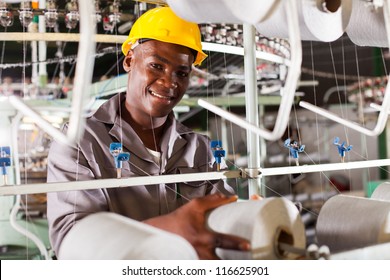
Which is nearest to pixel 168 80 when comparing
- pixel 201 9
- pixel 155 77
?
pixel 155 77

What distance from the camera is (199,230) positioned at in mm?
1064

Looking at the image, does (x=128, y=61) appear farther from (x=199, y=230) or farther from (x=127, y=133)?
(x=199, y=230)

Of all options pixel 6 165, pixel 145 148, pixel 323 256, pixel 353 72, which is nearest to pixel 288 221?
pixel 323 256

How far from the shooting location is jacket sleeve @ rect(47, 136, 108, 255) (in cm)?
134

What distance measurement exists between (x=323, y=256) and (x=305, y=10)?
1.78 ft

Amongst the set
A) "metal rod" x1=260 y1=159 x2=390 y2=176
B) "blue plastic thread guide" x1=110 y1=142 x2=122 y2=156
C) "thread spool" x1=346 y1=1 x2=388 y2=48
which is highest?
"thread spool" x1=346 y1=1 x2=388 y2=48

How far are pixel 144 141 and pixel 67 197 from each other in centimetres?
33

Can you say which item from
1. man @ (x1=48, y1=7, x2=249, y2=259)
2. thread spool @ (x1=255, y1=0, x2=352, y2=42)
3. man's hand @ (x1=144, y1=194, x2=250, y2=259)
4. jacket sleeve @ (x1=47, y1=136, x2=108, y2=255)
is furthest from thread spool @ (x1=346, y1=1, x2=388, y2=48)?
jacket sleeve @ (x1=47, y1=136, x2=108, y2=255)

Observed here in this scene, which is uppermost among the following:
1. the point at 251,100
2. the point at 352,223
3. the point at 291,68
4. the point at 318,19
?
the point at 318,19

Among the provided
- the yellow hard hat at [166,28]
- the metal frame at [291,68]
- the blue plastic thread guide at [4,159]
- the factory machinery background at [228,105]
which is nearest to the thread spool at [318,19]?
the factory machinery background at [228,105]

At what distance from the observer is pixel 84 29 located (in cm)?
88

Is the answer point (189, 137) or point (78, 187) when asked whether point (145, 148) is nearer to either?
point (189, 137)

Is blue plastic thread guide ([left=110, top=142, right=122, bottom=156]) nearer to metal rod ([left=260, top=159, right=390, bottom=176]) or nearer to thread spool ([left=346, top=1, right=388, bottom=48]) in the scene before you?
metal rod ([left=260, top=159, right=390, bottom=176])

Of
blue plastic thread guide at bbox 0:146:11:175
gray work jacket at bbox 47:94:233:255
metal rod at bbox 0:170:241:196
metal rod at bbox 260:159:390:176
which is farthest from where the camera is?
metal rod at bbox 260:159:390:176
